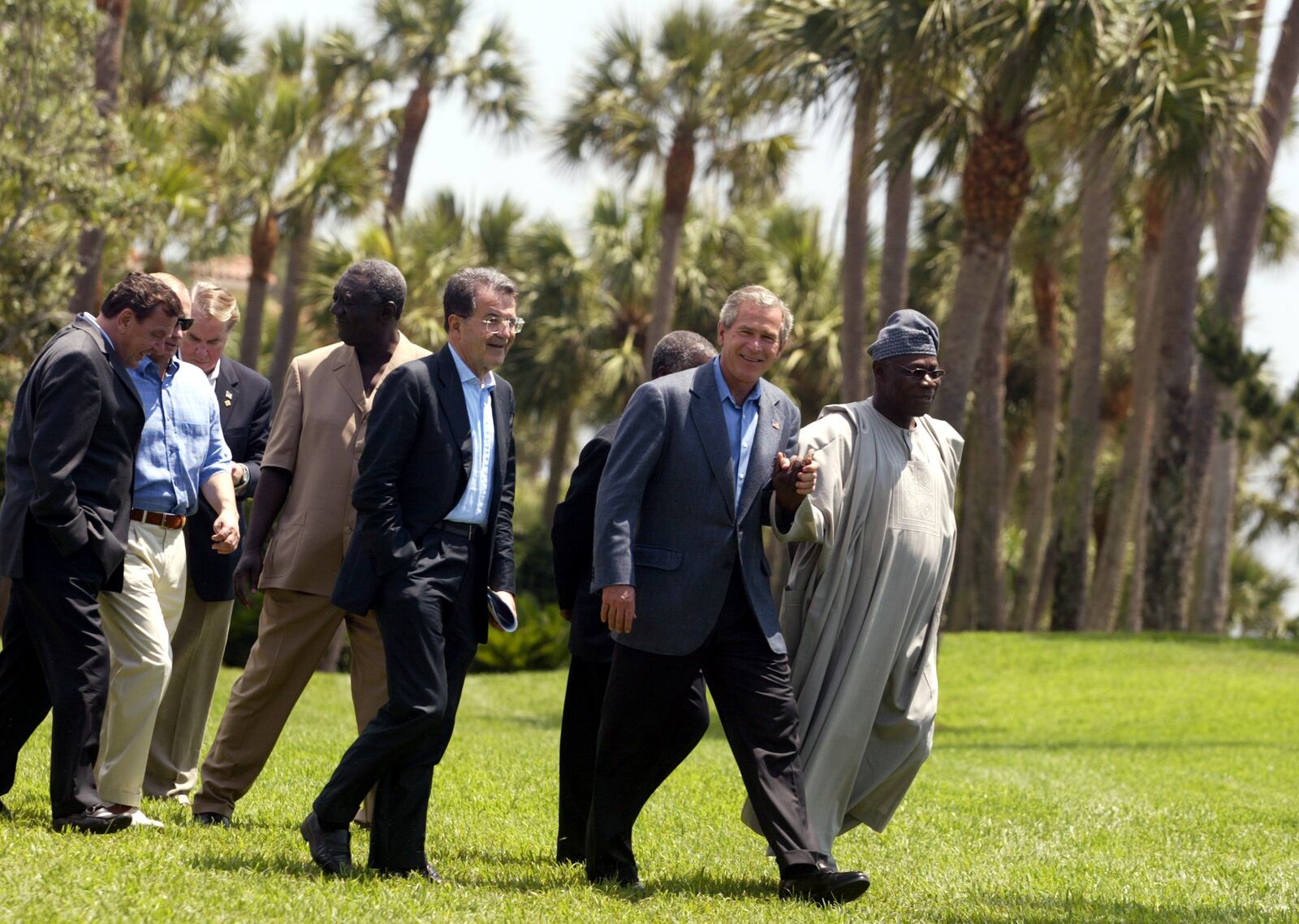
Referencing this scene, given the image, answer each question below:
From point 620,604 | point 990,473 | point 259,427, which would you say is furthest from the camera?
point 990,473

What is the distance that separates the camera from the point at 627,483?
545 centimetres

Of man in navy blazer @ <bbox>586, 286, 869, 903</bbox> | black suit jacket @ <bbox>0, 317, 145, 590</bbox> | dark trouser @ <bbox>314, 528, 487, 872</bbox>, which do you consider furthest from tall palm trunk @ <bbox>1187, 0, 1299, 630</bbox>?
black suit jacket @ <bbox>0, 317, 145, 590</bbox>

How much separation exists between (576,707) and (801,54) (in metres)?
11.5

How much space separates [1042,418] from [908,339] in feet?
72.5

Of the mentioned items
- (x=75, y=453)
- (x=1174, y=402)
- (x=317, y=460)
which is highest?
(x=1174, y=402)

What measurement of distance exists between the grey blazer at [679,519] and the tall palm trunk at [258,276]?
831 inches

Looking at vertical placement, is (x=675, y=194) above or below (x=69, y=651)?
above

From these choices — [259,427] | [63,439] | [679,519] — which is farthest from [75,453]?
[679,519]

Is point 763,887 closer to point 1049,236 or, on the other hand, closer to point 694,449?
point 694,449

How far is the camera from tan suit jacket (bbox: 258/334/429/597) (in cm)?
604

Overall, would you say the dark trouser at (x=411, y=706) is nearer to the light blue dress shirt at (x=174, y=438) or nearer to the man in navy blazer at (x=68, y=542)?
the man in navy blazer at (x=68, y=542)

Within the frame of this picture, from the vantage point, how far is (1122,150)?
16375mm

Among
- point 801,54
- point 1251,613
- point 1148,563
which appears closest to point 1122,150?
point 801,54

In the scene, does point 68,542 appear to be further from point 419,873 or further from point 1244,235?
point 1244,235
